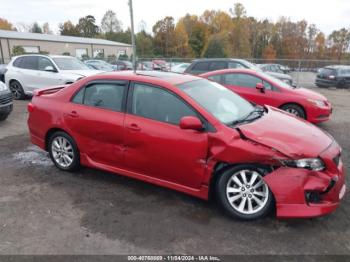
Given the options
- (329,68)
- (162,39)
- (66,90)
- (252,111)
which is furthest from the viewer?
(162,39)

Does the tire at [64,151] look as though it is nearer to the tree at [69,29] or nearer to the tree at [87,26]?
the tree at [69,29]

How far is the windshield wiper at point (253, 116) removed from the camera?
3.89m

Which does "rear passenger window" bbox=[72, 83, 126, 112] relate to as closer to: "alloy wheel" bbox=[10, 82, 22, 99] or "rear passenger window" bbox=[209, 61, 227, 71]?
"alloy wheel" bbox=[10, 82, 22, 99]

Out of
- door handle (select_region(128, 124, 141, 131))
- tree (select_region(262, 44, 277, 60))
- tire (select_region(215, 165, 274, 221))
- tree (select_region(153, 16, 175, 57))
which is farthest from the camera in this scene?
tree (select_region(153, 16, 175, 57))

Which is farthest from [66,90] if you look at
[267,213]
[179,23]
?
[179,23]

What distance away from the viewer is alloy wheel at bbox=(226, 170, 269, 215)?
3502 mm

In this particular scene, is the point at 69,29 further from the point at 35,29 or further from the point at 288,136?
the point at 288,136

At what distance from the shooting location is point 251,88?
834 centimetres

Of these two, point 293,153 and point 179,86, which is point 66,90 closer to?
point 179,86

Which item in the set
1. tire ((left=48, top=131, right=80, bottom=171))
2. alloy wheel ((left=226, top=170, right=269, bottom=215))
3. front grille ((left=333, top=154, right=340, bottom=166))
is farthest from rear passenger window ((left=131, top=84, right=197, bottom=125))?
front grille ((left=333, top=154, right=340, bottom=166))

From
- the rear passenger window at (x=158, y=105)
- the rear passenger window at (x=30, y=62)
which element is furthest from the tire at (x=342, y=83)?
the rear passenger window at (x=158, y=105)

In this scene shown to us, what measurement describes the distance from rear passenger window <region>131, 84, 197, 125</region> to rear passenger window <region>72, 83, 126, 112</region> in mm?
240

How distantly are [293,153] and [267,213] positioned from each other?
0.73m

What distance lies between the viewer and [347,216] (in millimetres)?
3695
